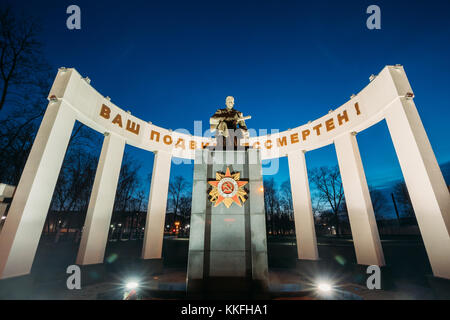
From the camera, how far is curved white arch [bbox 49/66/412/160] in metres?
7.05

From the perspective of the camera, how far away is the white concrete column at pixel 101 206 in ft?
25.3

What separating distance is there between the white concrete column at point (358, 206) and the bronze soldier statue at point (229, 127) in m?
5.43

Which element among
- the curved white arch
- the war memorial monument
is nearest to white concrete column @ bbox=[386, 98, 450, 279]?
the war memorial monument

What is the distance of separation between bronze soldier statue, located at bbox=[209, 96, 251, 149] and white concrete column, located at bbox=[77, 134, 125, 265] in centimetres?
534

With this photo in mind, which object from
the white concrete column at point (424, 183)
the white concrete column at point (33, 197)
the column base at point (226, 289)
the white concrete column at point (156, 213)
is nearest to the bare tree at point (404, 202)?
the white concrete column at point (424, 183)

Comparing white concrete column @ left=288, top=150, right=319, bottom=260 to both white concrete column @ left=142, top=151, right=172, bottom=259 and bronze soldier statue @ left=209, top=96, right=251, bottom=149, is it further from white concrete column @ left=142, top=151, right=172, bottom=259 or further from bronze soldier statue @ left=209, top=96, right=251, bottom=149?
white concrete column @ left=142, top=151, right=172, bottom=259

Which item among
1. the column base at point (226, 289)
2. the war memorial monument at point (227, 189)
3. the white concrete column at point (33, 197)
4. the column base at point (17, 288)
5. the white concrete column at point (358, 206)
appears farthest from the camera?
the white concrete column at point (358, 206)

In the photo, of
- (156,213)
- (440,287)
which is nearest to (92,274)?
(156,213)

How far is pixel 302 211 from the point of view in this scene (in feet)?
32.9

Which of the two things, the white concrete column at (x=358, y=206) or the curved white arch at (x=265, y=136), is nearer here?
the curved white arch at (x=265, y=136)

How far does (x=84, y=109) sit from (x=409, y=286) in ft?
47.7

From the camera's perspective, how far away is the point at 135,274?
28.4 ft

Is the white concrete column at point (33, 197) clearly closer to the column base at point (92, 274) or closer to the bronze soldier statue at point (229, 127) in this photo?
the column base at point (92, 274)
